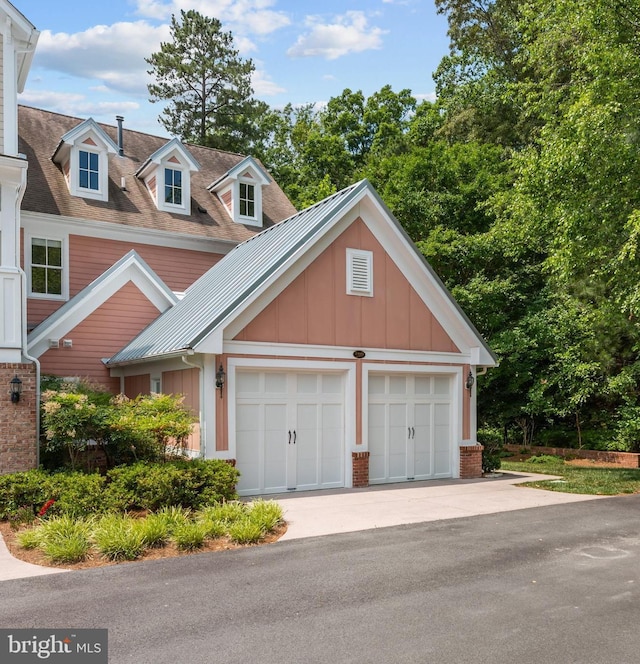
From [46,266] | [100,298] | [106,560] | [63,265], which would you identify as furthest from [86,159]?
[106,560]

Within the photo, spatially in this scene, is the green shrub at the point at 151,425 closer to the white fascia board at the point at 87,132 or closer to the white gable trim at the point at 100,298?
the white gable trim at the point at 100,298

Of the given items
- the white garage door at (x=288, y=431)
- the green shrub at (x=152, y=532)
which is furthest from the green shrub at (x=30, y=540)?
the white garage door at (x=288, y=431)

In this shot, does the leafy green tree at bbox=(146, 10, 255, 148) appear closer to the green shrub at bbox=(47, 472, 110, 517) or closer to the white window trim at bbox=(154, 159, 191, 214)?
the white window trim at bbox=(154, 159, 191, 214)

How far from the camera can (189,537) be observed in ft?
29.2

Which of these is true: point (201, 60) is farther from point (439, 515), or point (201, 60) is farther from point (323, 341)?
point (439, 515)

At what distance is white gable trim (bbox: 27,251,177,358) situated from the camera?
1560cm

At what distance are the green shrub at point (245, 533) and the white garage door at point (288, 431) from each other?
3638mm

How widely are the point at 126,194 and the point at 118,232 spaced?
182 centimetres

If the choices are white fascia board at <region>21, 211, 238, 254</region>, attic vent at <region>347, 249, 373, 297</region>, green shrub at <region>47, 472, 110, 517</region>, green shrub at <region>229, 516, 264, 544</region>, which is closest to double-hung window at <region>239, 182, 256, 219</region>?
white fascia board at <region>21, 211, 238, 254</region>

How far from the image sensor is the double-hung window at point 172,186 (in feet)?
69.3

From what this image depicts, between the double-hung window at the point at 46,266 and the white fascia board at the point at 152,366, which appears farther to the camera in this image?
the double-hung window at the point at 46,266

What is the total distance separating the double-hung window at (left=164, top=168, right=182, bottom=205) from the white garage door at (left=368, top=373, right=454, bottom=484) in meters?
9.67

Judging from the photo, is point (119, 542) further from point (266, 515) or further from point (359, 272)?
point (359, 272)

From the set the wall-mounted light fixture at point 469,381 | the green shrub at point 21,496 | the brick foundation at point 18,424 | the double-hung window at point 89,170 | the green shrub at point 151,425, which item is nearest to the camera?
the green shrub at point 21,496
